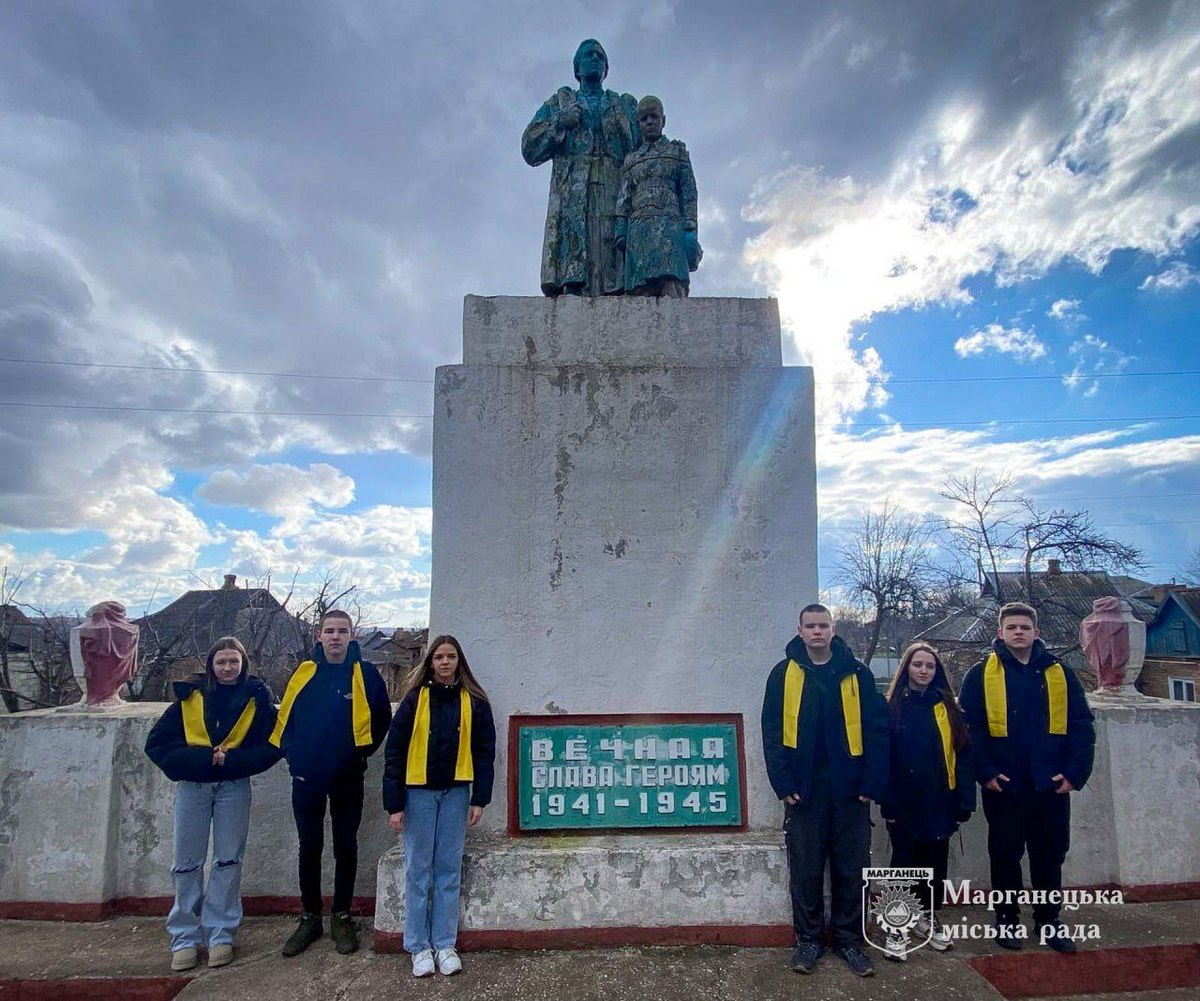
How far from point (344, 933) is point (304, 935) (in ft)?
0.72

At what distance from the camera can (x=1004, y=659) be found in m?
3.68

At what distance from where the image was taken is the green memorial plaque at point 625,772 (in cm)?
369

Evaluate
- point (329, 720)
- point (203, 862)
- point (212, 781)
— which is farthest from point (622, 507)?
point (203, 862)

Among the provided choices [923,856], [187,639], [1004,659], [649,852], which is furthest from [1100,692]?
[187,639]

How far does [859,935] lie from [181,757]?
11.5 ft

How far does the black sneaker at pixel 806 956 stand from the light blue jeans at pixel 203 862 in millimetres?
2791

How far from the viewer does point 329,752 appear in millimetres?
3549

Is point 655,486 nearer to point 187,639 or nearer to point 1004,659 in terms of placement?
point 1004,659

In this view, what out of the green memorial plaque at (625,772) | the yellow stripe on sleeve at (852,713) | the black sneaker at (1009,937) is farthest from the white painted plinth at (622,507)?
the black sneaker at (1009,937)

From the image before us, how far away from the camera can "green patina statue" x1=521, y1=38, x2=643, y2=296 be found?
456 centimetres

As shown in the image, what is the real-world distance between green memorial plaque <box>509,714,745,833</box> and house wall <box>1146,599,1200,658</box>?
2864cm

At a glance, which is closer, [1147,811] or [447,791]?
[447,791]

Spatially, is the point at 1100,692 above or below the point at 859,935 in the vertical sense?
above

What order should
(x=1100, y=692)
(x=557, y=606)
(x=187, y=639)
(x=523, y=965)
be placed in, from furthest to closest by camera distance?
(x=187, y=639)
(x=1100, y=692)
(x=557, y=606)
(x=523, y=965)
